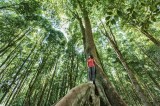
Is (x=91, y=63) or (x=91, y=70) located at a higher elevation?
(x=91, y=63)

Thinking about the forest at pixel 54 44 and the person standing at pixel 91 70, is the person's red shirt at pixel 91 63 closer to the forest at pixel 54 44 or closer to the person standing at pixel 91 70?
the person standing at pixel 91 70

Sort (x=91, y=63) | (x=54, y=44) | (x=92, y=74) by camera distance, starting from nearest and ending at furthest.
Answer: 1. (x=92, y=74)
2. (x=91, y=63)
3. (x=54, y=44)

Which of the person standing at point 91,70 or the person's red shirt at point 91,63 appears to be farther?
the person's red shirt at point 91,63

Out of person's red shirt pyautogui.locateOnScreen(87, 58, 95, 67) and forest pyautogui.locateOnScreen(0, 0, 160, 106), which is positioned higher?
forest pyautogui.locateOnScreen(0, 0, 160, 106)

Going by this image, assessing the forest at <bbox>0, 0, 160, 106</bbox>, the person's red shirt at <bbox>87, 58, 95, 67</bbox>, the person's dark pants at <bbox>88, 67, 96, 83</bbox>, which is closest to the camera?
the person's dark pants at <bbox>88, 67, 96, 83</bbox>

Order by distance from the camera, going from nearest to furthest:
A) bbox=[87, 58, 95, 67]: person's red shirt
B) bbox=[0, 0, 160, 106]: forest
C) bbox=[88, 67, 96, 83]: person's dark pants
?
bbox=[88, 67, 96, 83]: person's dark pants < bbox=[87, 58, 95, 67]: person's red shirt < bbox=[0, 0, 160, 106]: forest

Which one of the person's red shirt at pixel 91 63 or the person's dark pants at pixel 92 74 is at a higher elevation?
the person's red shirt at pixel 91 63

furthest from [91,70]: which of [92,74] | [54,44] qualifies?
[54,44]

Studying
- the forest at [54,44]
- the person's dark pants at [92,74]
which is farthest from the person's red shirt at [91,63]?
the forest at [54,44]

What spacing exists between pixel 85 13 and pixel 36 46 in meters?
14.5

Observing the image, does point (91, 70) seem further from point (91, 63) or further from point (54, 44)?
point (54, 44)

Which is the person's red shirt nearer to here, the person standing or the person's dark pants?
the person standing

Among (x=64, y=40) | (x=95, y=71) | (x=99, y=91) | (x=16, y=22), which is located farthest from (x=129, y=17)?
(x=64, y=40)

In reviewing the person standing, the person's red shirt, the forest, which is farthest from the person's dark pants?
the forest
